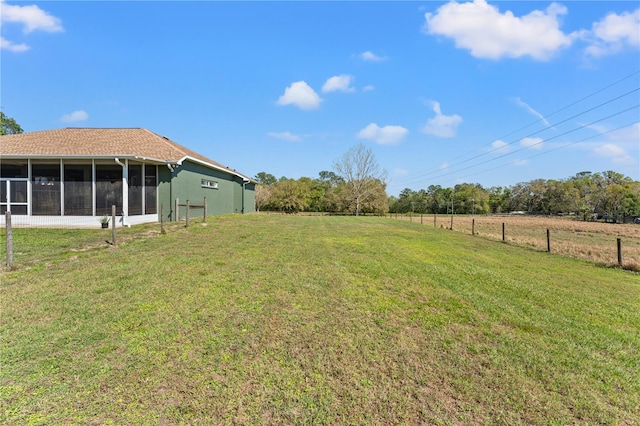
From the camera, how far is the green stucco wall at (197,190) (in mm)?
14156

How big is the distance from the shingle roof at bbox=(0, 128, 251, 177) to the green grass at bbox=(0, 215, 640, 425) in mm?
8673

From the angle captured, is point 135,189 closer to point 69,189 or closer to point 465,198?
point 69,189

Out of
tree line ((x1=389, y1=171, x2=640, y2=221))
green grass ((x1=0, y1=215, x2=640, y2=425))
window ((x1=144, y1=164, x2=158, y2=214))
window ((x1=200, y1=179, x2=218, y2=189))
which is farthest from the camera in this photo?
tree line ((x1=389, y1=171, x2=640, y2=221))

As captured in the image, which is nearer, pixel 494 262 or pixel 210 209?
pixel 494 262

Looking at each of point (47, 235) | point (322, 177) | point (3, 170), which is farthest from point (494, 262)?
point (322, 177)

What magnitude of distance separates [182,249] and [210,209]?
456 inches

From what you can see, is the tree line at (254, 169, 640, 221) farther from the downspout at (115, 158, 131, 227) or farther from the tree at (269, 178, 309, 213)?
the downspout at (115, 158, 131, 227)

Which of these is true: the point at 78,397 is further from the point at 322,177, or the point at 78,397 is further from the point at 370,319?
the point at 322,177

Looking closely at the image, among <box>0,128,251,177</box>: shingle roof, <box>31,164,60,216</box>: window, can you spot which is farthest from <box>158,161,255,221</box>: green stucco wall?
<box>31,164,60,216</box>: window

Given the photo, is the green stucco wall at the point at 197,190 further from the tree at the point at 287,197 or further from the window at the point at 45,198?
the tree at the point at 287,197

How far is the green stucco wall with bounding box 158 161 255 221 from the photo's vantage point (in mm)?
14156

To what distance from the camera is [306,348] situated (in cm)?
289

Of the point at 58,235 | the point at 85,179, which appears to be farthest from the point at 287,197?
the point at 58,235

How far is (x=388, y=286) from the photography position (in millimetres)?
5035
